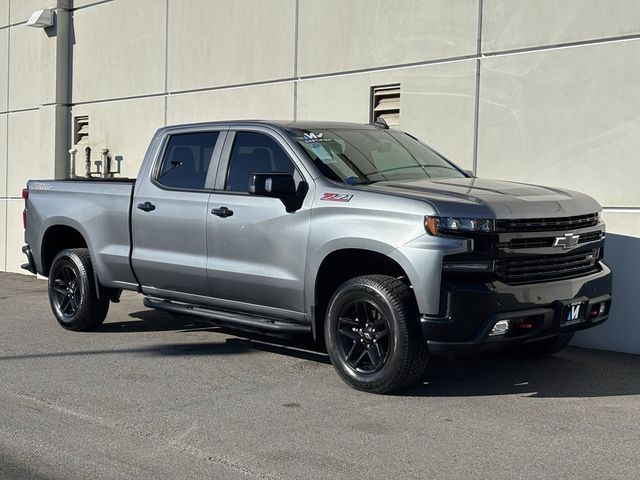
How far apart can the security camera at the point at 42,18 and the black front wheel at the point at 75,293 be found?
729cm

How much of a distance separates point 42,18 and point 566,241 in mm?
11514

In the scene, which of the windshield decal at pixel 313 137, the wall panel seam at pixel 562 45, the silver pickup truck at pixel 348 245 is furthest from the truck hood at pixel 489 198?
the wall panel seam at pixel 562 45

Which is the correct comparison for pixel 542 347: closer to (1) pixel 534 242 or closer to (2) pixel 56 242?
(1) pixel 534 242

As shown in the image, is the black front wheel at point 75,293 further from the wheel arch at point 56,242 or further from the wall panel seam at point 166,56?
the wall panel seam at point 166,56

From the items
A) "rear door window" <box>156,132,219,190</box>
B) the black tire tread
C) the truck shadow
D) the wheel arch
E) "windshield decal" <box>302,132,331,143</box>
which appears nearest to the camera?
the truck shadow

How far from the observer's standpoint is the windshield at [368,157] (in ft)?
22.3

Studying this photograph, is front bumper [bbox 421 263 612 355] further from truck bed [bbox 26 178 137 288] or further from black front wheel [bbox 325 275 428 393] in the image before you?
truck bed [bbox 26 178 137 288]

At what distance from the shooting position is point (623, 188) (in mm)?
8133

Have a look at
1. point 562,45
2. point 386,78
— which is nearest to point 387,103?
point 386,78

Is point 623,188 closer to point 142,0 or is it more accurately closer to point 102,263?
point 102,263

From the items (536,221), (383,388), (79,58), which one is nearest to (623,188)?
(536,221)

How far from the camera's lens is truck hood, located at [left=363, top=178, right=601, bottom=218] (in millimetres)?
5754

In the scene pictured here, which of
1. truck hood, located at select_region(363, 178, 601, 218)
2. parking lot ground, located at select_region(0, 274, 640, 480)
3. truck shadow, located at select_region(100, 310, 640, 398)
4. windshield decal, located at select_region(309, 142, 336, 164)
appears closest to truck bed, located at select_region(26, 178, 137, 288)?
parking lot ground, located at select_region(0, 274, 640, 480)

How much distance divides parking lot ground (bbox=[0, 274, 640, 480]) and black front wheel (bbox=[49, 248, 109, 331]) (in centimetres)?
45
